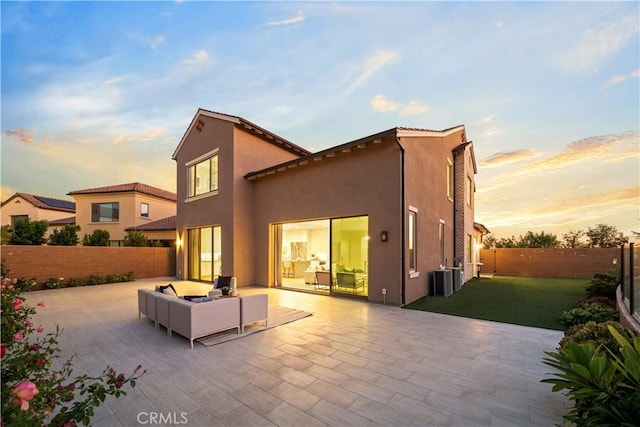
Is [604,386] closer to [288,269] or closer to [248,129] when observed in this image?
[288,269]

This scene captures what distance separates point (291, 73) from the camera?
1259 cm

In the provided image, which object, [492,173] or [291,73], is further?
[492,173]

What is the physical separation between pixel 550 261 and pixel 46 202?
44.9m

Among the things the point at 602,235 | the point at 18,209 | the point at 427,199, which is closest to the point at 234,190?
the point at 427,199

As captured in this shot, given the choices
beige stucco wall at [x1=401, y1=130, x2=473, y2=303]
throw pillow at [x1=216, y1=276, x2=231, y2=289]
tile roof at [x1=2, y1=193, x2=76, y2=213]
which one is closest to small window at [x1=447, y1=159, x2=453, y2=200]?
beige stucco wall at [x1=401, y1=130, x2=473, y2=303]

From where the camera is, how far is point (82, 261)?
44.1ft

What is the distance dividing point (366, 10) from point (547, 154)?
483 inches

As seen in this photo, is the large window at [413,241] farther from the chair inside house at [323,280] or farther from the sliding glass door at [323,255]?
the chair inside house at [323,280]

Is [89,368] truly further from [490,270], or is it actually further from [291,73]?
[490,270]

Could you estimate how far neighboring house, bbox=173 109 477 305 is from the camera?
875cm

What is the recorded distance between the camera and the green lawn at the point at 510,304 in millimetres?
7020

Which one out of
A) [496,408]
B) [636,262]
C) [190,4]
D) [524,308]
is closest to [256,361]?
[496,408]

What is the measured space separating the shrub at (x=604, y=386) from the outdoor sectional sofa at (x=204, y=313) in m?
5.07

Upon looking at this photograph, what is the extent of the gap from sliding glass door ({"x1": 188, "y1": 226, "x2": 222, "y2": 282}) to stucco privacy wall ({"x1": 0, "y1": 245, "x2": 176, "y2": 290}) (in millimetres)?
2892
